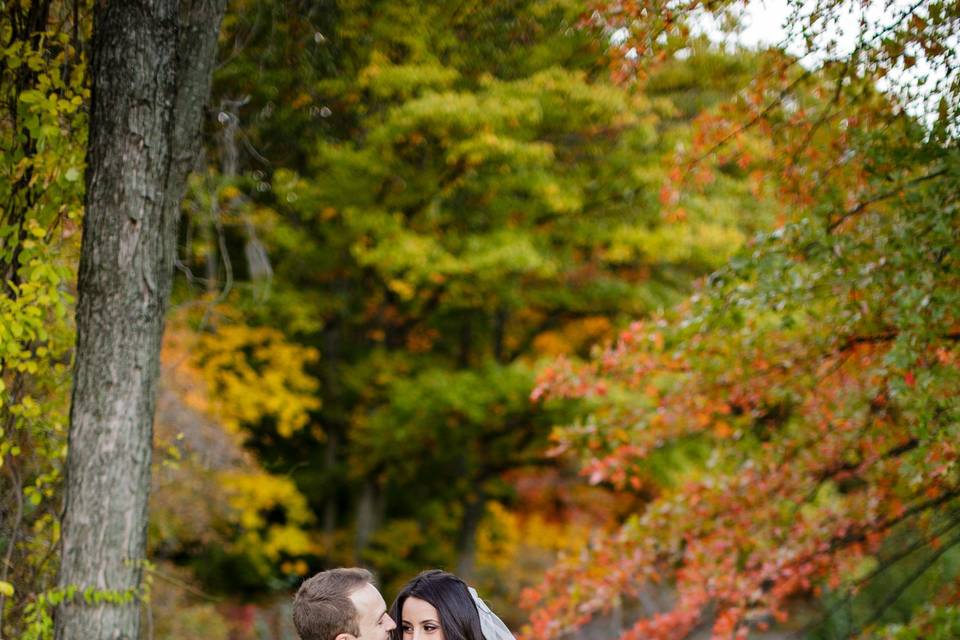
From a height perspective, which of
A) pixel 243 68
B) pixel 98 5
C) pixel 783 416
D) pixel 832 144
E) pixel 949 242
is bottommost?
→ pixel 783 416

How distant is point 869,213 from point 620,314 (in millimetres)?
8682

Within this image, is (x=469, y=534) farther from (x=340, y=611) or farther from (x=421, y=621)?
(x=340, y=611)

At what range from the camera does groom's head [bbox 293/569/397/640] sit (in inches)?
130

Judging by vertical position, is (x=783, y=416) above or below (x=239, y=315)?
below

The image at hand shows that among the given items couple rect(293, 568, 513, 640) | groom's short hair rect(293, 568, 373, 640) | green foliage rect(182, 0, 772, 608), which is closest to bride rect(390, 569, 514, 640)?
couple rect(293, 568, 513, 640)

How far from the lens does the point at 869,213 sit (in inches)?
187

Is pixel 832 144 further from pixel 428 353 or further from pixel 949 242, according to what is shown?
pixel 428 353

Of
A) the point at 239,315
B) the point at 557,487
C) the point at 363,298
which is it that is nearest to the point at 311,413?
the point at 363,298

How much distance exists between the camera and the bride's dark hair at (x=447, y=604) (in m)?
3.54

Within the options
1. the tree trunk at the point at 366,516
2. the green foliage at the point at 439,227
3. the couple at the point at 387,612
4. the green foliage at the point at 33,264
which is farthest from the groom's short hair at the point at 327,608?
the tree trunk at the point at 366,516

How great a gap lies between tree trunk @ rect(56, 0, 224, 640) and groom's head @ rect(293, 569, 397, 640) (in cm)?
79

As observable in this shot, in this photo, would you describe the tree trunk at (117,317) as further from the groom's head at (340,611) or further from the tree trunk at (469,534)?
the tree trunk at (469,534)

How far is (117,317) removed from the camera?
3576mm

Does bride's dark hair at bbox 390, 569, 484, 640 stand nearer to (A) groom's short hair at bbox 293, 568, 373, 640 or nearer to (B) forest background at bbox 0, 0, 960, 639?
(A) groom's short hair at bbox 293, 568, 373, 640
